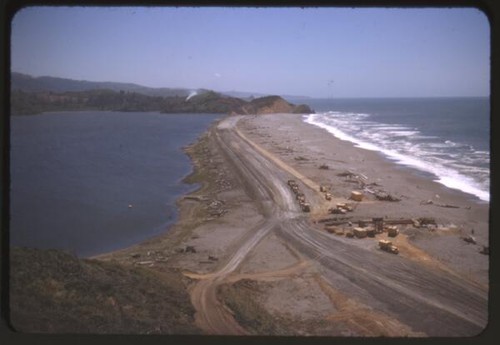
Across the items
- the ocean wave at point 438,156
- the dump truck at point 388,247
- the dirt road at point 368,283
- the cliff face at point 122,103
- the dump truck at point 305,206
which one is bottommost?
the dirt road at point 368,283

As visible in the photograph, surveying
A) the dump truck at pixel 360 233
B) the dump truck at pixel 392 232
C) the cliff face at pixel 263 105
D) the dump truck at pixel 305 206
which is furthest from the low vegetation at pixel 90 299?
the cliff face at pixel 263 105

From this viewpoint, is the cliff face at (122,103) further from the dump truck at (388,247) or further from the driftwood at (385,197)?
the dump truck at (388,247)

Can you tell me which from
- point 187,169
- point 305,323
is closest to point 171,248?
point 305,323

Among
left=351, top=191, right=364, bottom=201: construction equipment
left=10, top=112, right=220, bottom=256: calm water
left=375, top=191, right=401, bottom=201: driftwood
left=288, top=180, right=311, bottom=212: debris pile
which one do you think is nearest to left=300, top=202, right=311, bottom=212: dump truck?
left=288, top=180, right=311, bottom=212: debris pile

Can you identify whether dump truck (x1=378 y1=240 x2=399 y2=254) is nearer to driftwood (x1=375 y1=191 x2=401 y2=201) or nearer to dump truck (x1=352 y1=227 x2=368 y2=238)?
dump truck (x1=352 y1=227 x2=368 y2=238)

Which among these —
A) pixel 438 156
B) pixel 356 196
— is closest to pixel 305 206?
pixel 356 196

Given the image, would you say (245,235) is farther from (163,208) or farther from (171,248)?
(163,208)
